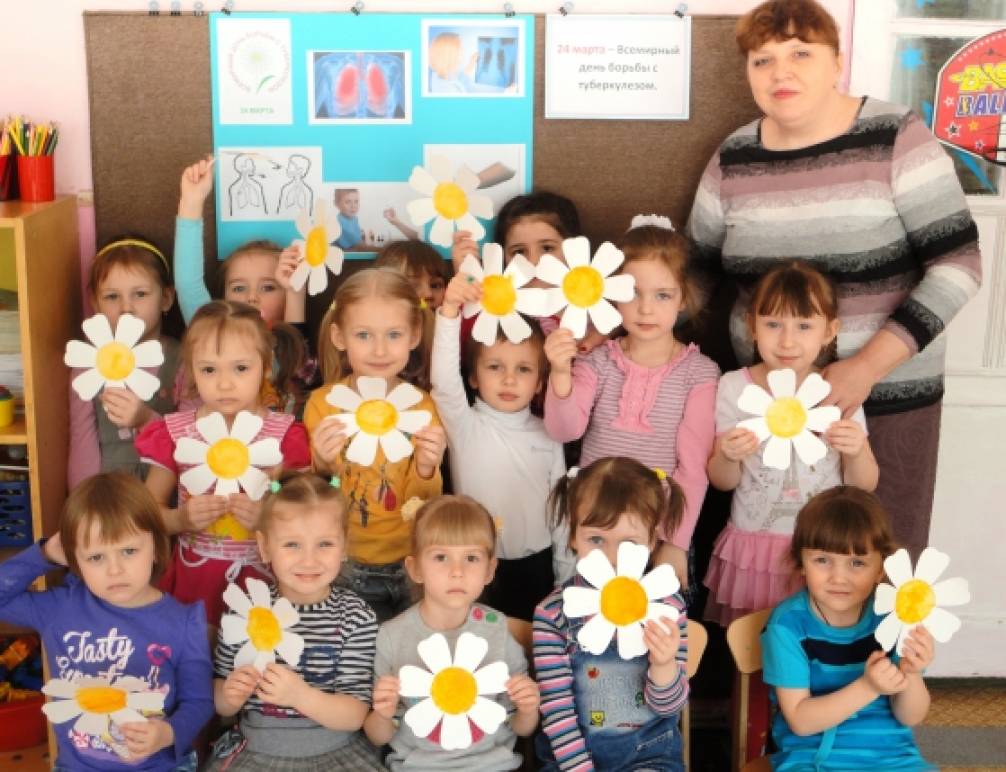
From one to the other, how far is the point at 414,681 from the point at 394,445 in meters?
0.55

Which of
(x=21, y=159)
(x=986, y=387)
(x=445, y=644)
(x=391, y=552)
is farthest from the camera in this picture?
(x=986, y=387)

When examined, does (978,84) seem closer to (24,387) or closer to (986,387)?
(986,387)

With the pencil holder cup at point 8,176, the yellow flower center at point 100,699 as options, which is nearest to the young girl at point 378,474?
the yellow flower center at point 100,699

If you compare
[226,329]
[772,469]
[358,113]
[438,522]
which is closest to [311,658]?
[438,522]

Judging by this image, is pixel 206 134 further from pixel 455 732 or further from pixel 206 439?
pixel 455 732

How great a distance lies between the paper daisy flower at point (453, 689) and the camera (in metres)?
2.14

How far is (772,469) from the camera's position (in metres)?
2.62

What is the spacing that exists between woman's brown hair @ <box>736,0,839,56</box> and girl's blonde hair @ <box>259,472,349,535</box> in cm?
137

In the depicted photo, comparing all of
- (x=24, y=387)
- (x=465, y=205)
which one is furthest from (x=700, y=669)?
(x=24, y=387)

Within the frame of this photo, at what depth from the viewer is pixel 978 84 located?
3055 millimetres

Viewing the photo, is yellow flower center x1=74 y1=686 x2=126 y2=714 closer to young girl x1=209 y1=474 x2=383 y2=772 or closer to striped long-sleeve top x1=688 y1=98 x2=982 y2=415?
young girl x1=209 y1=474 x2=383 y2=772

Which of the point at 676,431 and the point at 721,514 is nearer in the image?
the point at 676,431

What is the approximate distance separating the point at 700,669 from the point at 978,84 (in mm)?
1729

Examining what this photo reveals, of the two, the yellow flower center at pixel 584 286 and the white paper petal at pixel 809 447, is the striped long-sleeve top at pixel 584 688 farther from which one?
the yellow flower center at pixel 584 286
